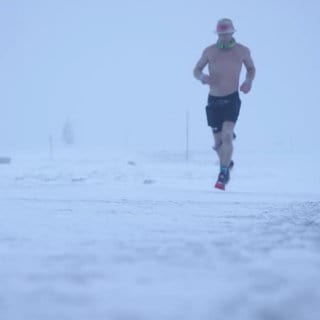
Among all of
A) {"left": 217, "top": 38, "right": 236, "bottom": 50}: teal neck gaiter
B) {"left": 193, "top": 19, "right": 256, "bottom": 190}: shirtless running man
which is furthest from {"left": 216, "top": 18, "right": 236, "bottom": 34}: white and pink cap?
{"left": 217, "top": 38, "right": 236, "bottom": 50}: teal neck gaiter

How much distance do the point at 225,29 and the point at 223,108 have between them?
2.58 ft

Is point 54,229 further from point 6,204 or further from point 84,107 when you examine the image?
point 84,107

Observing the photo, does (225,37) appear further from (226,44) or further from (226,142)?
(226,142)

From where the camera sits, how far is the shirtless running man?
4102 mm

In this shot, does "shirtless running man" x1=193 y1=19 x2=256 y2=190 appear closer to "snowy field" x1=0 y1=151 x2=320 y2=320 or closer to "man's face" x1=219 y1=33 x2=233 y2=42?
"man's face" x1=219 y1=33 x2=233 y2=42

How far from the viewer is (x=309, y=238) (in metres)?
1.62

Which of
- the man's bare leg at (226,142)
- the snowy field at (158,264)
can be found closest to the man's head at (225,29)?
the man's bare leg at (226,142)

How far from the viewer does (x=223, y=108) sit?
417 cm

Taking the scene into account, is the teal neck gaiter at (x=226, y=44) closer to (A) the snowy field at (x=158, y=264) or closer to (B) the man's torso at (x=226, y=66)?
(B) the man's torso at (x=226, y=66)

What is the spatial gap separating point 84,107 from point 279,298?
614 ft

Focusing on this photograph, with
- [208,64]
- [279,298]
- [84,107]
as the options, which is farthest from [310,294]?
[84,107]

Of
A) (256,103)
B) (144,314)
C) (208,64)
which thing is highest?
(256,103)

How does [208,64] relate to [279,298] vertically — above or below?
above

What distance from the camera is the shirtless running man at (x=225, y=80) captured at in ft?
13.5
